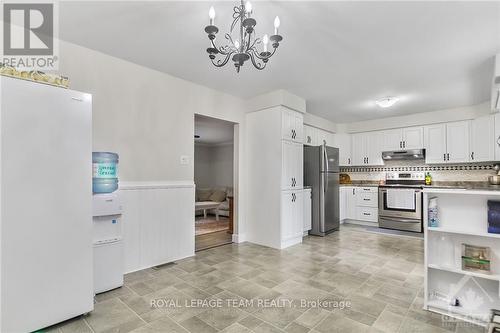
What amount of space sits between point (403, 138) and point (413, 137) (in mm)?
194

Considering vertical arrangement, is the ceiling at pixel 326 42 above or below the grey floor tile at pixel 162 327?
above

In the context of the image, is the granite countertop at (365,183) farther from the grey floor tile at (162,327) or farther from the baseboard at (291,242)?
the grey floor tile at (162,327)

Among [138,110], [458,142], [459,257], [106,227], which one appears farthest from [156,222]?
[458,142]

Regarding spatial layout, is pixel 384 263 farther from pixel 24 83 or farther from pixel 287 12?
pixel 24 83

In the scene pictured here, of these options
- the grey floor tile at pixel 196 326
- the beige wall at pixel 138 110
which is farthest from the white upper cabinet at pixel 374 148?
the grey floor tile at pixel 196 326

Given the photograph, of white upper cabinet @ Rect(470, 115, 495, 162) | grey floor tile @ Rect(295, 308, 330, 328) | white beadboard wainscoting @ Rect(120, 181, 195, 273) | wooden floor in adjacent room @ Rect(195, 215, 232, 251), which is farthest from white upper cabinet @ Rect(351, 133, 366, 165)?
grey floor tile @ Rect(295, 308, 330, 328)

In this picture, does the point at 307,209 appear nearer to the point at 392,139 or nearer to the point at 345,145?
the point at 345,145

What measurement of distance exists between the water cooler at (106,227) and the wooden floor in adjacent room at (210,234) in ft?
4.86

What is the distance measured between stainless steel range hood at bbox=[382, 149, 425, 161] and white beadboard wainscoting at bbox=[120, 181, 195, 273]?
4.73 metres

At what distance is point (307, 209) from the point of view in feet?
15.7

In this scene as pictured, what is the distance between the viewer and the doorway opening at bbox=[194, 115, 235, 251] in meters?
4.80

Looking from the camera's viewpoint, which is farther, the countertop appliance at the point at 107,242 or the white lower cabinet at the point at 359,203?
the white lower cabinet at the point at 359,203

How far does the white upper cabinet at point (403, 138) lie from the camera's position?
17.7 feet

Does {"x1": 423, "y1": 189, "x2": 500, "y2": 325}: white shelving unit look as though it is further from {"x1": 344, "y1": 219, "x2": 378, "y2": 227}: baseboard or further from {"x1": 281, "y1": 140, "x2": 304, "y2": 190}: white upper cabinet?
{"x1": 344, "y1": 219, "x2": 378, "y2": 227}: baseboard
